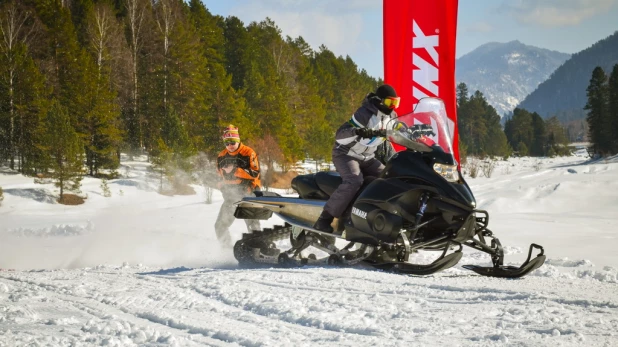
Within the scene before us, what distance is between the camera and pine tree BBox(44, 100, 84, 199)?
18.3 meters

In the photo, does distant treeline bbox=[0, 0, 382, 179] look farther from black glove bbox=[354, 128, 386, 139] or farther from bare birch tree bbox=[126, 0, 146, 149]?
black glove bbox=[354, 128, 386, 139]

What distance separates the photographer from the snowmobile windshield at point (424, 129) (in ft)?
15.5

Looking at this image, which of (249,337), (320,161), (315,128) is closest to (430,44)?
(249,337)

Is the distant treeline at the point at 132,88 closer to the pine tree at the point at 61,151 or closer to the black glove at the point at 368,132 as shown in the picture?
the pine tree at the point at 61,151

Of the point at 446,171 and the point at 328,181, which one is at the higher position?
the point at 446,171

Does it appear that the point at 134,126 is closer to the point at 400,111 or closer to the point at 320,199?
the point at 400,111

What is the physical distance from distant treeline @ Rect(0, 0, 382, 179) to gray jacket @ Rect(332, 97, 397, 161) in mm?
15841

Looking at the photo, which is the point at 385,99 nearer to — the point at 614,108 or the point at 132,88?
the point at 132,88

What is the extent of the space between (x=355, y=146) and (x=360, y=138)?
12cm

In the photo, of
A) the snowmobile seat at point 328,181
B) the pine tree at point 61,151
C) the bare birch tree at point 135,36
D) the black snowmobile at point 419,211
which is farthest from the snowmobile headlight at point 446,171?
the bare birch tree at point 135,36

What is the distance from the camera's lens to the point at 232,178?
7.74m

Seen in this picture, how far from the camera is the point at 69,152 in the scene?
1836 centimetres

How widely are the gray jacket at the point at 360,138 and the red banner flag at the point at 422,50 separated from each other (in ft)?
10.0

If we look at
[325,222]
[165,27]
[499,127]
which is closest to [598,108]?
[499,127]
